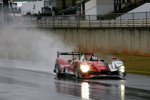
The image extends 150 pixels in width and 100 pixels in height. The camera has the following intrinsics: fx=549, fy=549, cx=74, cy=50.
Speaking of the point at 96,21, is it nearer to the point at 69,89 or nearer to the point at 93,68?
the point at 93,68

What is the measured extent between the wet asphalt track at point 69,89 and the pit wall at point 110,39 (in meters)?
15.8

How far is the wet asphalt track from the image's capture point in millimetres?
17609

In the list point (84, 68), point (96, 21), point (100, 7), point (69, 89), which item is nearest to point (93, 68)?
point (84, 68)

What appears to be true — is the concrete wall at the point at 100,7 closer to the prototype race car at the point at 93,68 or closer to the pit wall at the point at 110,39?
the pit wall at the point at 110,39

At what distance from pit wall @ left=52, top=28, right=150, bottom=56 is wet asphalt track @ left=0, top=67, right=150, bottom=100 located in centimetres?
1575

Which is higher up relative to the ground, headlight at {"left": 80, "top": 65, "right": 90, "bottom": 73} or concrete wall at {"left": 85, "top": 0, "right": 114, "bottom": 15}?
concrete wall at {"left": 85, "top": 0, "right": 114, "bottom": 15}

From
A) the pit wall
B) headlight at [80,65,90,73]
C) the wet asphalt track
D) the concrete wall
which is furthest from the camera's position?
the concrete wall

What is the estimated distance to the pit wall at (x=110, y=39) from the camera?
40469 millimetres

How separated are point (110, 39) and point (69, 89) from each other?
80.7 ft

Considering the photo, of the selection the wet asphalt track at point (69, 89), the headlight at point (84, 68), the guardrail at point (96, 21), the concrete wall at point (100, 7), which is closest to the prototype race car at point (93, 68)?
the headlight at point (84, 68)

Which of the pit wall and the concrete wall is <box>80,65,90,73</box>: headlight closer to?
the pit wall

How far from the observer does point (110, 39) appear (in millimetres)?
44531

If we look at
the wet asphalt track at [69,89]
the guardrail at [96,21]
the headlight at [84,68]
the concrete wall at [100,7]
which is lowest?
the wet asphalt track at [69,89]

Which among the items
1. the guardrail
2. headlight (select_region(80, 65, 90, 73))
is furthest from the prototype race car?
the guardrail
